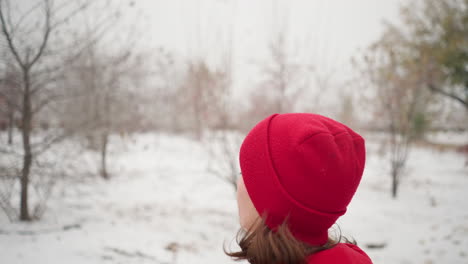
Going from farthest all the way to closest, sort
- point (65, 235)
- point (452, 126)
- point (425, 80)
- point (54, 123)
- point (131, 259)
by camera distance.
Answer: point (452, 126) < point (425, 80) < point (54, 123) < point (65, 235) < point (131, 259)

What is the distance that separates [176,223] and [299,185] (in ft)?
12.0

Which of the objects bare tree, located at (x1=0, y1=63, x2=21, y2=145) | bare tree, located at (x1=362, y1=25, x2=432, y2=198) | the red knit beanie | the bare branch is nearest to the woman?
the red knit beanie

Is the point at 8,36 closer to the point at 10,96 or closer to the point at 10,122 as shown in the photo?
the point at 10,96

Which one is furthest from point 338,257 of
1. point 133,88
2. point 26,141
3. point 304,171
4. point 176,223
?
point 133,88

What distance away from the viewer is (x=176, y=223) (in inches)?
161

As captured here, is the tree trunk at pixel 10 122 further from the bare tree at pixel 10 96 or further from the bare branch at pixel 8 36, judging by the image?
the bare branch at pixel 8 36

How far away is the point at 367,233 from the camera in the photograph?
4461mm

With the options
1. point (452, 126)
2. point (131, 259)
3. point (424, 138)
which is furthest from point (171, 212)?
point (424, 138)

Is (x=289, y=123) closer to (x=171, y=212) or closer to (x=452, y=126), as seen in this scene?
(x=171, y=212)

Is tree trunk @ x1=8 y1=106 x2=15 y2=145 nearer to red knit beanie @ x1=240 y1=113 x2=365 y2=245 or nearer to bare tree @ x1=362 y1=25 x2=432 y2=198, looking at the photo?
red knit beanie @ x1=240 y1=113 x2=365 y2=245

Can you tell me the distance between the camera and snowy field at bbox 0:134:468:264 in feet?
7.95

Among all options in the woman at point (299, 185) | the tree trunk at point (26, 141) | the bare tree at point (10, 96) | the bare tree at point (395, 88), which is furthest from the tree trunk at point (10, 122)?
the bare tree at point (395, 88)

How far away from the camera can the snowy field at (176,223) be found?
7.95ft

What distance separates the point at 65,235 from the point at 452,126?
8.75 m
